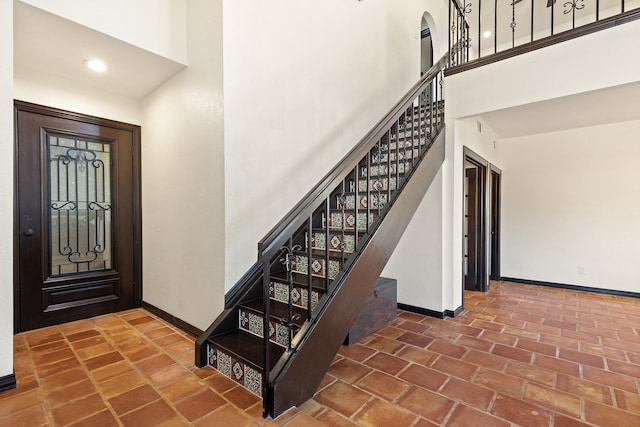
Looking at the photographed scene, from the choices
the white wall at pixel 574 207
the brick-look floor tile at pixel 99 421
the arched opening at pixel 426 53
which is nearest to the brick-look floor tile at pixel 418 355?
the brick-look floor tile at pixel 99 421

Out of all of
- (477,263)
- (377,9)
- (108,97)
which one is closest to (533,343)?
(477,263)

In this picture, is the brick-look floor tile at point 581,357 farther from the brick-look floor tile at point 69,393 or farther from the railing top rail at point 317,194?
the brick-look floor tile at point 69,393

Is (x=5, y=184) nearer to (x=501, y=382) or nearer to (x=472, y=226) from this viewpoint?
(x=501, y=382)

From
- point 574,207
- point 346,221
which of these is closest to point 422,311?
point 346,221

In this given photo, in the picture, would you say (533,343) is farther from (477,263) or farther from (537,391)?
(477,263)

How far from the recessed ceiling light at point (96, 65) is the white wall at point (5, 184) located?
762 millimetres

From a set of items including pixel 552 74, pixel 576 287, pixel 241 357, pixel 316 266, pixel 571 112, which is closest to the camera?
pixel 241 357

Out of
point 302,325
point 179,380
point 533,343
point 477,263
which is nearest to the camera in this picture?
point 302,325

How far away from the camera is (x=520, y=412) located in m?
1.75

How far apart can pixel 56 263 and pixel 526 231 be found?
20.8 ft

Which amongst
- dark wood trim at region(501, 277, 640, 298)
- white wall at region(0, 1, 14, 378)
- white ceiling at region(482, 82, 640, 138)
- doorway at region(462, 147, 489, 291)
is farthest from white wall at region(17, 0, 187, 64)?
dark wood trim at region(501, 277, 640, 298)

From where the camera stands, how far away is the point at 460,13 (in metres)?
3.93

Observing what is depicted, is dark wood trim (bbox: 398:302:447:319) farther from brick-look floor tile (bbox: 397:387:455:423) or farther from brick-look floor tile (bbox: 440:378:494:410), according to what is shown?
brick-look floor tile (bbox: 397:387:455:423)

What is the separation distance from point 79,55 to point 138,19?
1.96ft
